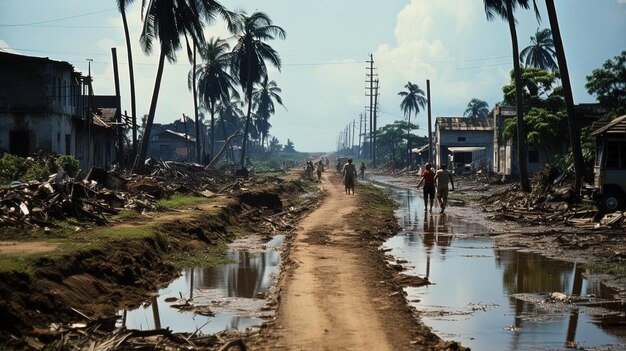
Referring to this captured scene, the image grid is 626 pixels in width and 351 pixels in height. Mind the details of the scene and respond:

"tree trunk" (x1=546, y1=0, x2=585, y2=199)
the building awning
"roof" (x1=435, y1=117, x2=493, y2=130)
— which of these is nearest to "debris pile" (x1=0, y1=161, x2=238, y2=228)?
"tree trunk" (x1=546, y1=0, x2=585, y2=199)

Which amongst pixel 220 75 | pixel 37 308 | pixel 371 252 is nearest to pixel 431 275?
pixel 371 252

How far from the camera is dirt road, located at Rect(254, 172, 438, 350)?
31.1ft

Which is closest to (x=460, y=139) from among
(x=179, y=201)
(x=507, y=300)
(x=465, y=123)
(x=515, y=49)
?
(x=465, y=123)

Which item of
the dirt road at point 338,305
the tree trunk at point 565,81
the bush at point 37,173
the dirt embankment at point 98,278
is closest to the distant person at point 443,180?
the tree trunk at point 565,81

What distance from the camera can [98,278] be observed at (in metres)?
13.6

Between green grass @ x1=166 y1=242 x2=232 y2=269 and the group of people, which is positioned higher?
the group of people

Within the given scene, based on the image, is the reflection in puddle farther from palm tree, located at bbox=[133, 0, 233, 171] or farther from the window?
the window

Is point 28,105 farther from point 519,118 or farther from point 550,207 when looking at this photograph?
point 550,207

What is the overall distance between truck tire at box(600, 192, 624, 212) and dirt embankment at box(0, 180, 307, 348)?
10668mm

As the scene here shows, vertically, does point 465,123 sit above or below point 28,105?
above

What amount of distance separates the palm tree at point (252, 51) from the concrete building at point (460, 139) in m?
20.9

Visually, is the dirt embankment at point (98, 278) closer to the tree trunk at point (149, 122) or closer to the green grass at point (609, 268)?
the green grass at point (609, 268)

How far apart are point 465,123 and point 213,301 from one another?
231ft

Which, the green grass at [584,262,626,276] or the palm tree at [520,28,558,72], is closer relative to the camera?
the green grass at [584,262,626,276]
